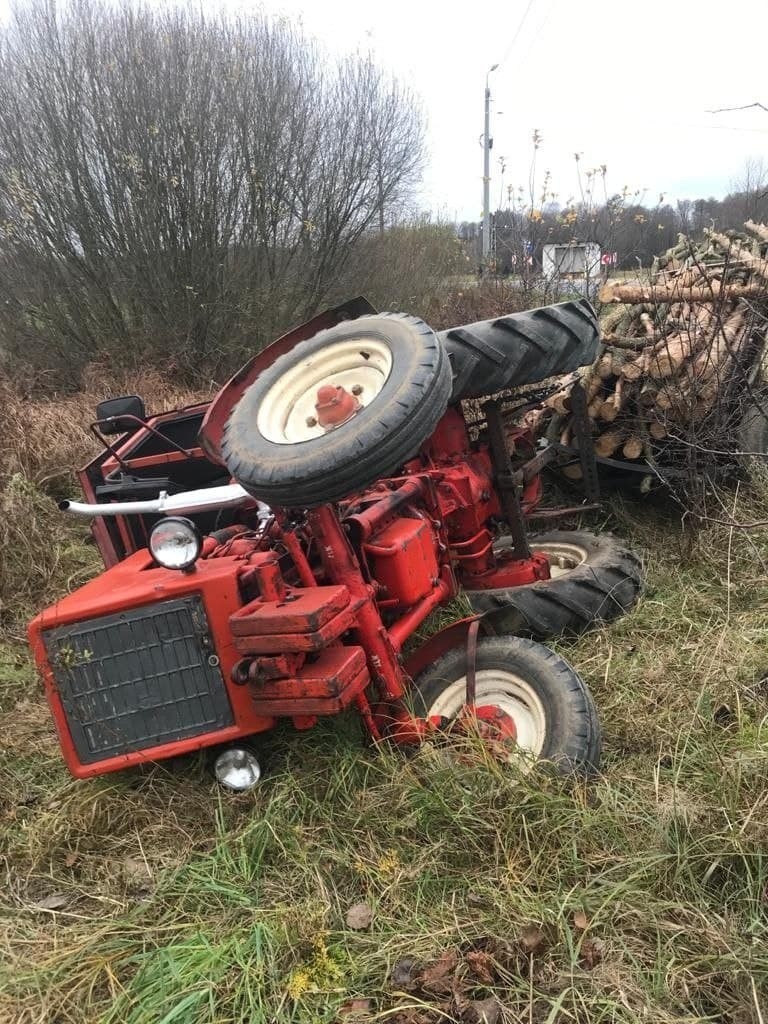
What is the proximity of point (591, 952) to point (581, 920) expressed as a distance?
0.29 ft

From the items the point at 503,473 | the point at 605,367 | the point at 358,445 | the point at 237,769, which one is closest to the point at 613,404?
the point at 605,367

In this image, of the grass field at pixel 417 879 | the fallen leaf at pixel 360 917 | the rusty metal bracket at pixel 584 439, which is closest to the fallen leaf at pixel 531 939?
the grass field at pixel 417 879

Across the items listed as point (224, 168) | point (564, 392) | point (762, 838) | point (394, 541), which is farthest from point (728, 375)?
point (224, 168)

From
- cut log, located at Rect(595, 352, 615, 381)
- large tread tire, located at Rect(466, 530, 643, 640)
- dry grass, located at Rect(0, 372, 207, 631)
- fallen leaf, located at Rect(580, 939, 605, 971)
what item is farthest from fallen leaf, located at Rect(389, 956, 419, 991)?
cut log, located at Rect(595, 352, 615, 381)

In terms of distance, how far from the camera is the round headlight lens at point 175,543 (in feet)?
8.34

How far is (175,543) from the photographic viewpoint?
8.42 feet

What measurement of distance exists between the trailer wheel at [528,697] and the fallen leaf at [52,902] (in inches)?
55.2

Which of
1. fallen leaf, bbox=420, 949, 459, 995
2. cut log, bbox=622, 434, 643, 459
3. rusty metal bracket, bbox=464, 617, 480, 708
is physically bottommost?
fallen leaf, bbox=420, 949, 459, 995

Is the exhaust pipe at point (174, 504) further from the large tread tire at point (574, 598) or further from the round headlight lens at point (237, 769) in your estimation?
the large tread tire at point (574, 598)

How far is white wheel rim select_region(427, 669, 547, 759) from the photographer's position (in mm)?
2742

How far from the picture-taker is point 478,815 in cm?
244

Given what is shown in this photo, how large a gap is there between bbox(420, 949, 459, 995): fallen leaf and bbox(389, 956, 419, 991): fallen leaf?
3cm

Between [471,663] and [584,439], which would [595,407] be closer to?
[584,439]

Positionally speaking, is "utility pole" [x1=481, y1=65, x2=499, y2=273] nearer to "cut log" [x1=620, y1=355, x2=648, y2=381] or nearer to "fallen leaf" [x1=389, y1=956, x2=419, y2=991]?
"cut log" [x1=620, y1=355, x2=648, y2=381]
